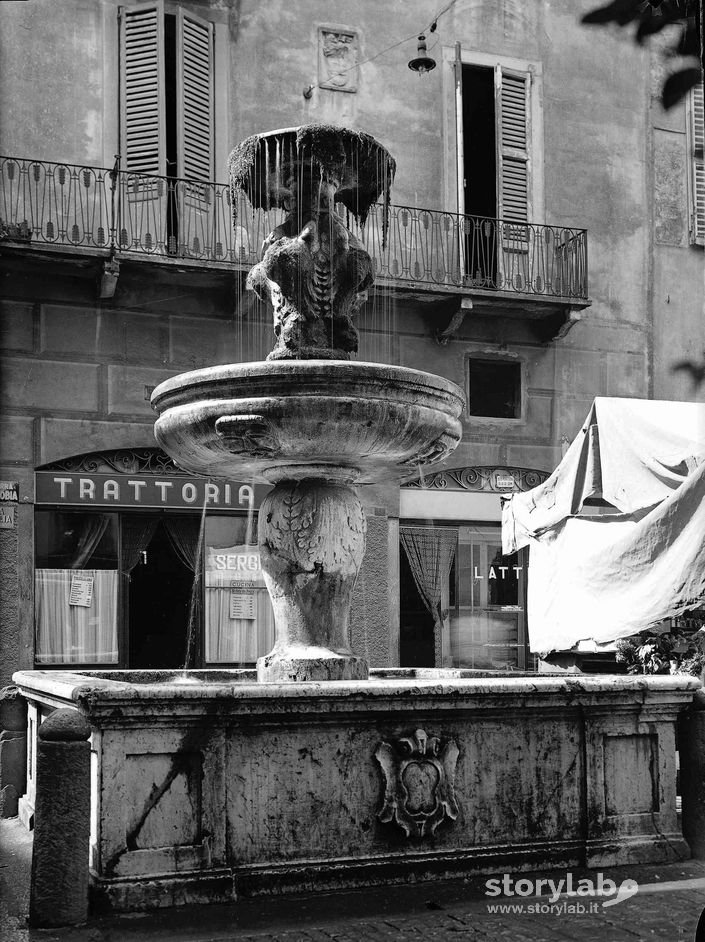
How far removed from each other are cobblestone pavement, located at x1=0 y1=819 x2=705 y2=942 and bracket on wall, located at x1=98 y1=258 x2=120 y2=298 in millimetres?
9142

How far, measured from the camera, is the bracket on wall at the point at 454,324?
50.7ft

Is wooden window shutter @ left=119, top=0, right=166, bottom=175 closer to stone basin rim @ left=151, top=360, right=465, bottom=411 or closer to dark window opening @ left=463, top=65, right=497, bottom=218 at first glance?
dark window opening @ left=463, top=65, right=497, bottom=218

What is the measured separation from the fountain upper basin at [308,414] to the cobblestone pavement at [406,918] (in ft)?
6.92

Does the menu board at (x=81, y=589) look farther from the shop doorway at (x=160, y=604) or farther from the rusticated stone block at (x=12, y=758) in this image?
the rusticated stone block at (x=12, y=758)

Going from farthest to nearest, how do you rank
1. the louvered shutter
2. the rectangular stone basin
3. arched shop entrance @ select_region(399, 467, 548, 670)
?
1. the louvered shutter
2. arched shop entrance @ select_region(399, 467, 548, 670)
3. the rectangular stone basin

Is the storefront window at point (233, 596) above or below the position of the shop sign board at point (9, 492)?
below

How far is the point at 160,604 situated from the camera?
47.8 ft

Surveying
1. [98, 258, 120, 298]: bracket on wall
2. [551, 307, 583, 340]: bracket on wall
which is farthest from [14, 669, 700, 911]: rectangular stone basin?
[551, 307, 583, 340]: bracket on wall

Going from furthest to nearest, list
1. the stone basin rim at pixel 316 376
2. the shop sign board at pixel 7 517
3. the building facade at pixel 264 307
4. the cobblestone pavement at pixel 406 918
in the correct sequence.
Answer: the building facade at pixel 264 307, the shop sign board at pixel 7 517, the stone basin rim at pixel 316 376, the cobblestone pavement at pixel 406 918

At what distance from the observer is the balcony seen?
13.9 m

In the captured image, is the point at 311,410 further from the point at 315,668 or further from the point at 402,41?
the point at 402,41

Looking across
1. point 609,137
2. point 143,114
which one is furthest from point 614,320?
point 143,114

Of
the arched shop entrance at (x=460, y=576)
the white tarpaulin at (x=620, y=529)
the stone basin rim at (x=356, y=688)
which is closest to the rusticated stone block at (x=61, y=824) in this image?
the stone basin rim at (x=356, y=688)

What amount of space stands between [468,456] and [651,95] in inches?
239
